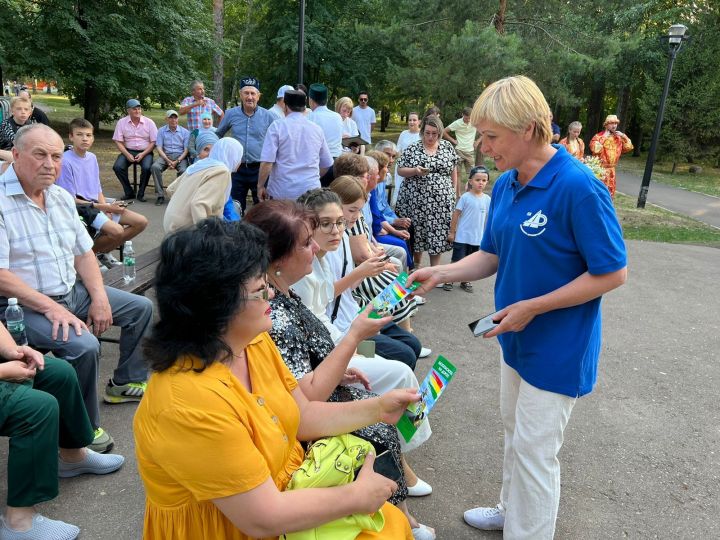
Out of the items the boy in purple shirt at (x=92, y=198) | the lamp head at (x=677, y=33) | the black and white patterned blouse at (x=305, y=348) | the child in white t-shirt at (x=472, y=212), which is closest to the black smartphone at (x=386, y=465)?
the black and white patterned blouse at (x=305, y=348)

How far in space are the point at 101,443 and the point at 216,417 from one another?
212 centimetres

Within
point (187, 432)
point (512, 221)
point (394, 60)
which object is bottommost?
point (187, 432)

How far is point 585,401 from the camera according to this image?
13.4 ft

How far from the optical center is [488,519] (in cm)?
274

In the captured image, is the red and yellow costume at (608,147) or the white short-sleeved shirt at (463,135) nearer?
the red and yellow costume at (608,147)

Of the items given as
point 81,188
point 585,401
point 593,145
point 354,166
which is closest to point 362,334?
point 585,401

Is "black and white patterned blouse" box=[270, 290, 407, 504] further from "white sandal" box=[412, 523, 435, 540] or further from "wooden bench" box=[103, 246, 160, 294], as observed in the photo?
"wooden bench" box=[103, 246, 160, 294]

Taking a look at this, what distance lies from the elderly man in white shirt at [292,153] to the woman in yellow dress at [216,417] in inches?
180

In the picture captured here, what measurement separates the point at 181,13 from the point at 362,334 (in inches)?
A: 797

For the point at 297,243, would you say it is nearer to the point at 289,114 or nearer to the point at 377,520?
the point at 377,520

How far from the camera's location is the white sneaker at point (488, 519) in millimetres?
2734

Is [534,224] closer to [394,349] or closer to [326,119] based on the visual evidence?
[394,349]

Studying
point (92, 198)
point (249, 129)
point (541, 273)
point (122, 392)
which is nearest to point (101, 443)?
point (122, 392)

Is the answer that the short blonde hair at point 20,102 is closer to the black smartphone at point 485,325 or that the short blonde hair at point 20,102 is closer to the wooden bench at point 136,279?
the wooden bench at point 136,279
